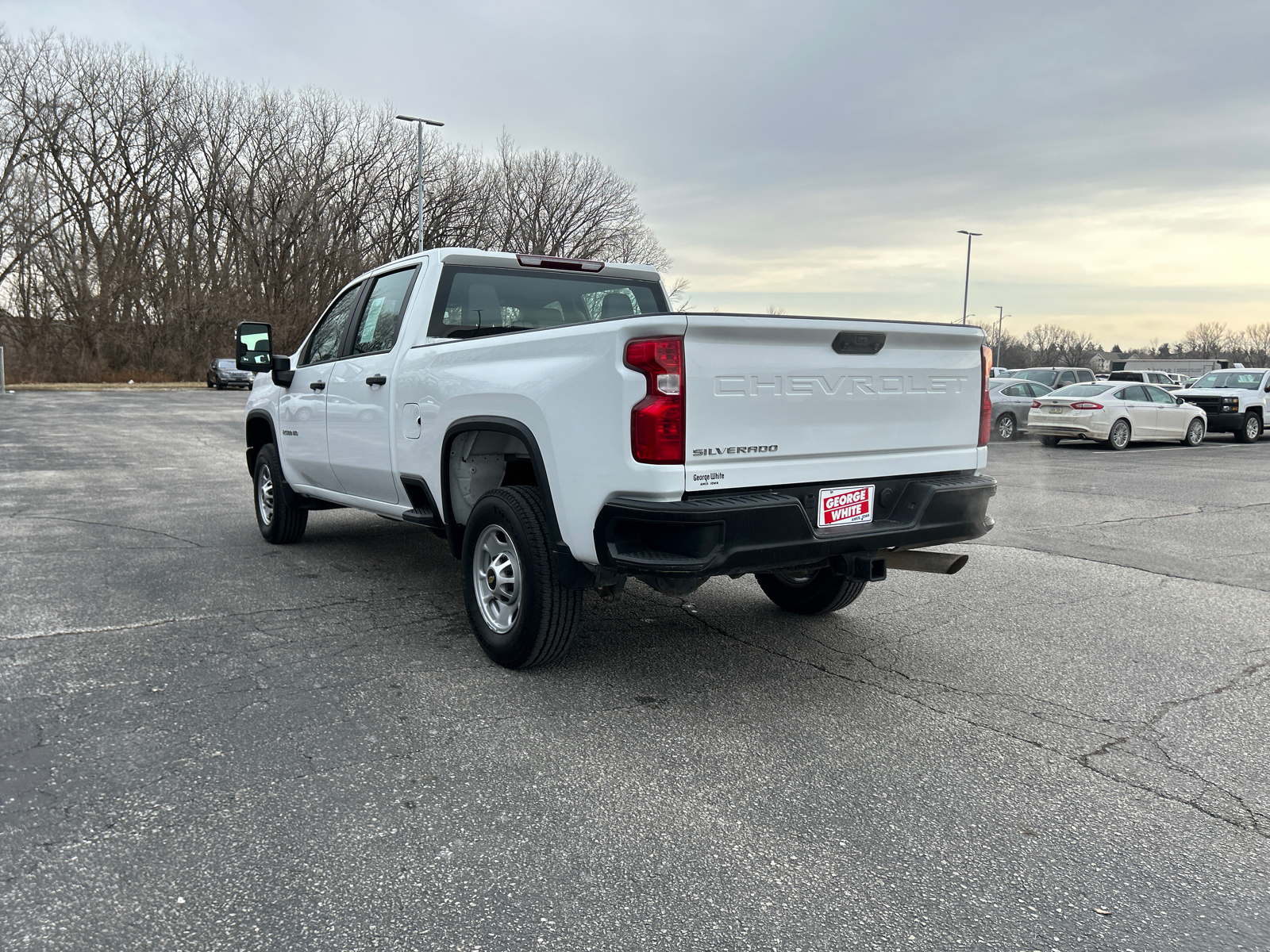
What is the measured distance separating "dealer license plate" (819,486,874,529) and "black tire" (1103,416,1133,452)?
57.5ft

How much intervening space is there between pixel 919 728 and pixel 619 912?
5.95 ft

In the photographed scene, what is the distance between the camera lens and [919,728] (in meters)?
3.91

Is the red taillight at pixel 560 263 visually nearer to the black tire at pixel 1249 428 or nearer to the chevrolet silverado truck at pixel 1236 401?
the chevrolet silverado truck at pixel 1236 401

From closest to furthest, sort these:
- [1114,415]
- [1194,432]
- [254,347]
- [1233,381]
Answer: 1. [254,347]
2. [1114,415]
3. [1194,432]
4. [1233,381]

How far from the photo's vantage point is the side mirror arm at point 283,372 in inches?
286

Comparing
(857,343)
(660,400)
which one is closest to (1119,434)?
(857,343)

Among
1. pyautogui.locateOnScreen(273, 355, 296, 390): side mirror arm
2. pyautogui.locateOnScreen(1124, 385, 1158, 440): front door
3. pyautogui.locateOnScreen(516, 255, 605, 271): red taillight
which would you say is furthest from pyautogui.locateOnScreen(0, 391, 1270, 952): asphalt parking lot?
pyautogui.locateOnScreen(1124, 385, 1158, 440): front door

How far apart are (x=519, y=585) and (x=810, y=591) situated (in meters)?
1.92

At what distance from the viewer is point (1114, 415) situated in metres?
19.6

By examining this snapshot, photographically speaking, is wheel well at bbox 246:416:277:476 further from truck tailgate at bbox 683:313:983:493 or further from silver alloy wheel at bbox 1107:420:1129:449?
silver alloy wheel at bbox 1107:420:1129:449

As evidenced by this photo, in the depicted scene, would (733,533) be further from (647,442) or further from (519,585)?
(519,585)

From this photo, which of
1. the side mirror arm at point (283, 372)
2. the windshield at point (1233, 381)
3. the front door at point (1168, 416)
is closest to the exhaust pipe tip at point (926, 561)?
the side mirror arm at point (283, 372)

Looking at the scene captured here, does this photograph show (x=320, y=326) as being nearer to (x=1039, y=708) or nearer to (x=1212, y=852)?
(x=1039, y=708)

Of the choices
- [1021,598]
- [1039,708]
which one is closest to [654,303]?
[1021,598]
